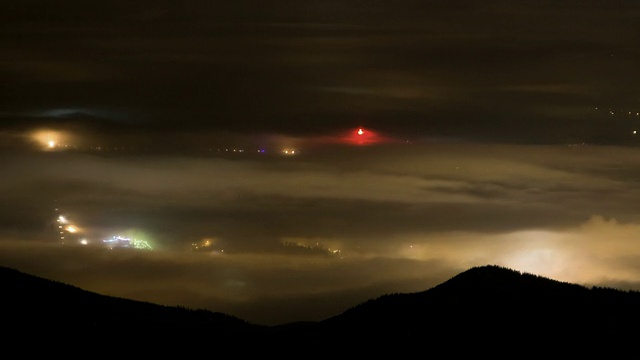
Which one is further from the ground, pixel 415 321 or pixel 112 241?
pixel 112 241

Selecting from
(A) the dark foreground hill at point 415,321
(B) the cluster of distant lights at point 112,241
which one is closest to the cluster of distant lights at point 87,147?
(B) the cluster of distant lights at point 112,241

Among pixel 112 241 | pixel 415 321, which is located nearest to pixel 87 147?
pixel 112 241

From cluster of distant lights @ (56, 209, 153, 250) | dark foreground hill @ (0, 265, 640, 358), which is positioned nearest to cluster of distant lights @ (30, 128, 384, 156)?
→ cluster of distant lights @ (56, 209, 153, 250)

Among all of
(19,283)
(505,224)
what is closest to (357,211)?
(505,224)

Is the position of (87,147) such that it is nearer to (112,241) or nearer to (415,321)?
(112,241)

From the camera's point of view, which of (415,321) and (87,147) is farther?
(87,147)

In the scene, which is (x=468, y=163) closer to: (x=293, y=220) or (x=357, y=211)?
(x=357, y=211)

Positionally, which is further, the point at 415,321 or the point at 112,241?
the point at 112,241
